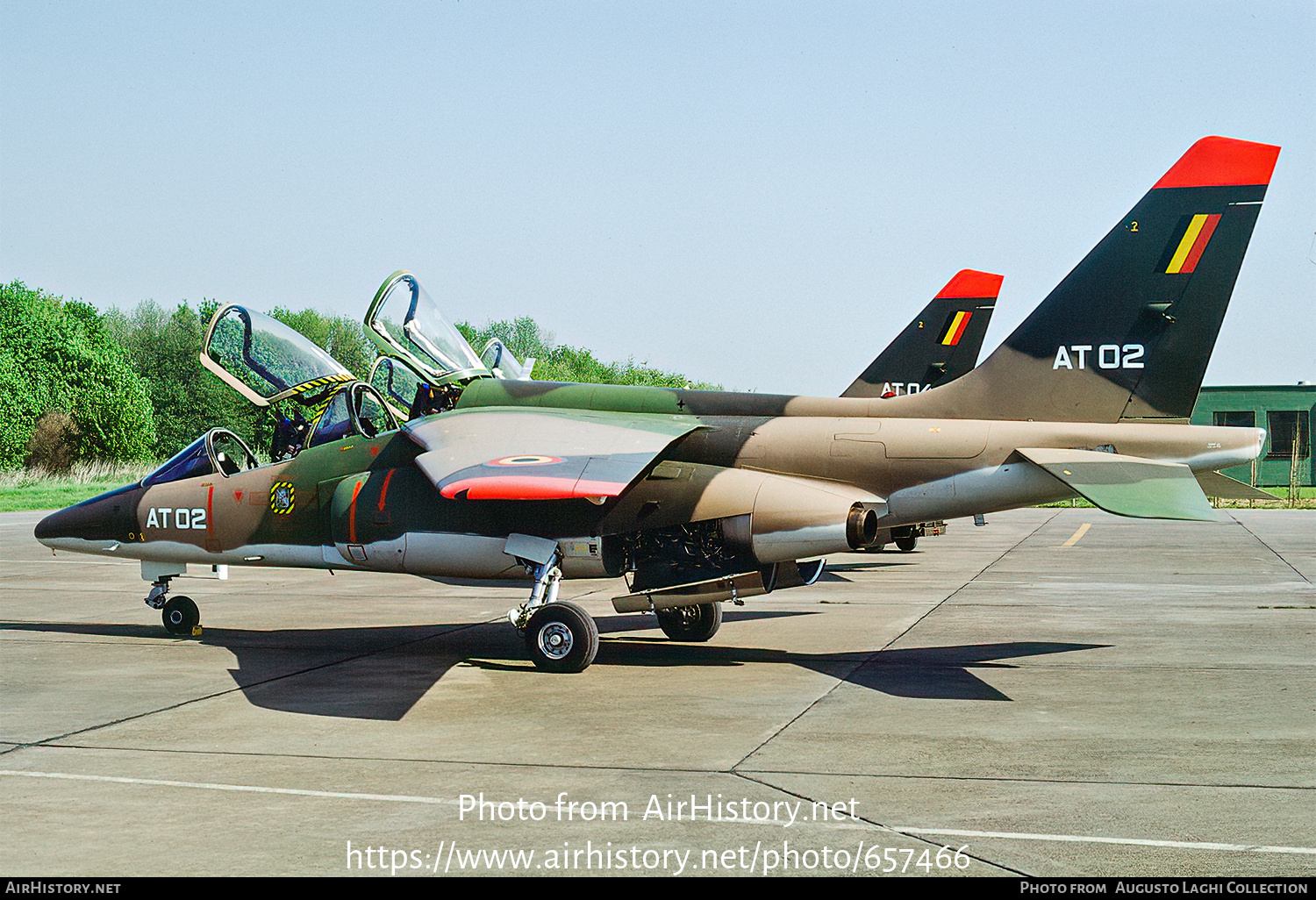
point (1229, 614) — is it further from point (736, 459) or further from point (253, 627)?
point (253, 627)

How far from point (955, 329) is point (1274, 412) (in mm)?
41456

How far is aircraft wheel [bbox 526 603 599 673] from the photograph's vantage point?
37.8 feet

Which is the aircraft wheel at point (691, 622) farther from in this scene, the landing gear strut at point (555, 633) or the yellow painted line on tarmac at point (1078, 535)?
the yellow painted line on tarmac at point (1078, 535)

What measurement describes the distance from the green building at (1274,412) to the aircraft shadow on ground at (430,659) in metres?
48.8

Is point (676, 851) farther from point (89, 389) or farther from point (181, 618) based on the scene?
point (89, 389)

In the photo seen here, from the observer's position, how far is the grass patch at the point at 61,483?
47.0m

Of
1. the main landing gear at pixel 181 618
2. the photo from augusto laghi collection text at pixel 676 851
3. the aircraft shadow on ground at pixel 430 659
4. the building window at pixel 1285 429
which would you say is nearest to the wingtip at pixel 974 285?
the aircraft shadow on ground at pixel 430 659

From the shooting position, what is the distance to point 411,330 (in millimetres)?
13523

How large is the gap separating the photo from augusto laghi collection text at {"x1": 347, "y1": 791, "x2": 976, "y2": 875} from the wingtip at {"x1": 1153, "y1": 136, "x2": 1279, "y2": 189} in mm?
8079

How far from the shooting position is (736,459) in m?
12.4

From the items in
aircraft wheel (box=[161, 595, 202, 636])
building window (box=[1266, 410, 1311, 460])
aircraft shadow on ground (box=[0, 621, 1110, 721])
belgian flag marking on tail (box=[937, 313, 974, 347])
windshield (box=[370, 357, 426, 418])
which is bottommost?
aircraft shadow on ground (box=[0, 621, 1110, 721])

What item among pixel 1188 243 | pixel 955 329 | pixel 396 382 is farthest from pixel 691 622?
pixel 955 329

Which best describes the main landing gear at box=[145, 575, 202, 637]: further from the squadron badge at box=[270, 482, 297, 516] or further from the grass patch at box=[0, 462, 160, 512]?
the grass patch at box=[0, 462, 160, 512]

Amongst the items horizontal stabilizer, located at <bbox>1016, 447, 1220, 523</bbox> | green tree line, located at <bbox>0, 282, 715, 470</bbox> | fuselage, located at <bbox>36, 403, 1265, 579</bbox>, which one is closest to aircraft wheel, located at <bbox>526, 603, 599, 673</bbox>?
fuselage, located at <bbox>36, 403, 1265, 579</bbox>
